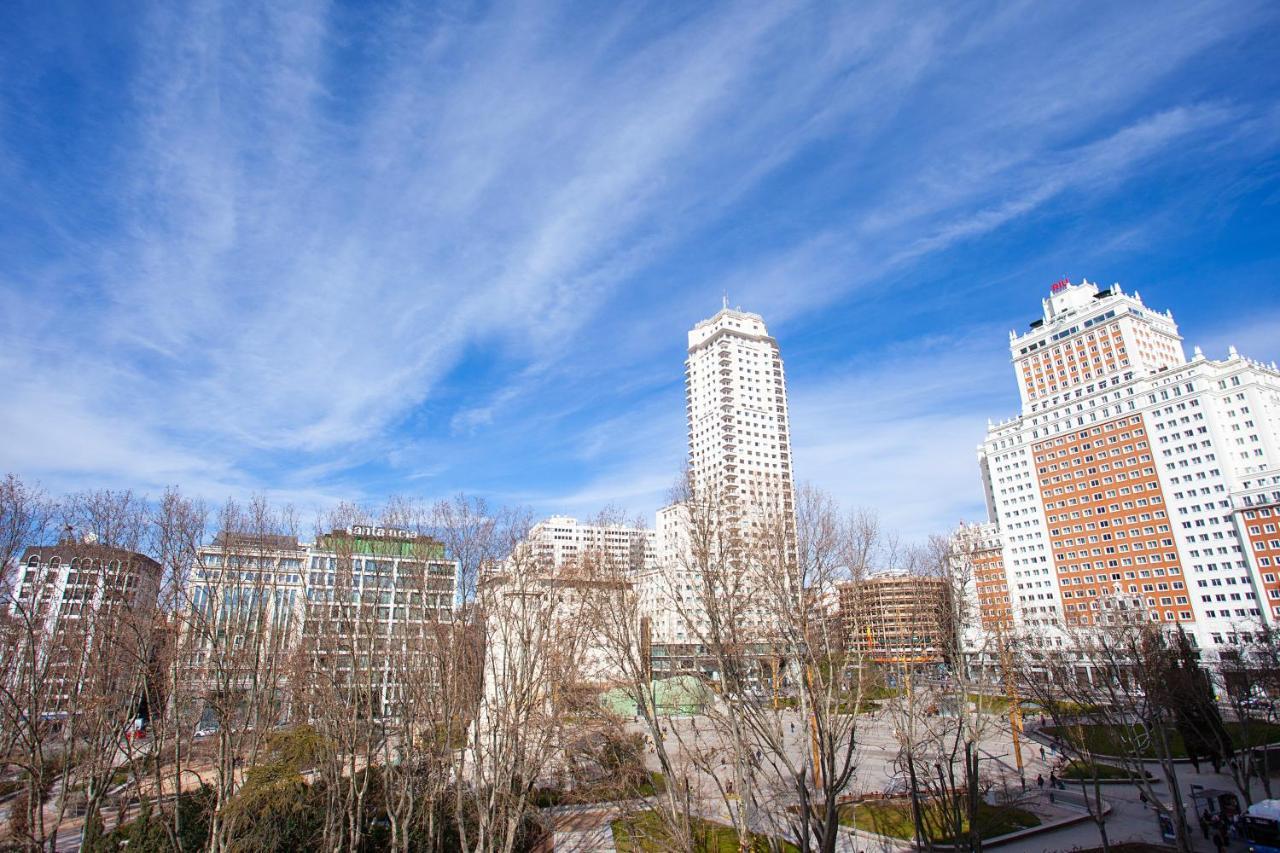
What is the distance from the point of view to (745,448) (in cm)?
12331

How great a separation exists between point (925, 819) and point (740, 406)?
332 ft

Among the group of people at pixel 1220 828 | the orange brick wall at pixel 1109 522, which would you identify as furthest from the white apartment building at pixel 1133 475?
the group of people at pixel 1220 828

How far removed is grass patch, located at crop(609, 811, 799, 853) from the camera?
21441 mm

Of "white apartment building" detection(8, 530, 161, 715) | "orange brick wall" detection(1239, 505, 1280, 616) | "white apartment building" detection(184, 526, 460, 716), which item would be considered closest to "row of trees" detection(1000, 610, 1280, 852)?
"white apartment building" detection(184, 526, 460, 716)

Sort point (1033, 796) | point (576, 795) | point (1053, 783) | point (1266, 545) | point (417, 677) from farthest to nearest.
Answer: point (1266, 545) < point (1053, 783) < point (1033, 796) < point (576, 795) < point (417, 677)

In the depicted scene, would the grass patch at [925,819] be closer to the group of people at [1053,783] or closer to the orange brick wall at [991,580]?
the group of people at [1053,783]

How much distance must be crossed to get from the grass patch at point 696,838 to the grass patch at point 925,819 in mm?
4566

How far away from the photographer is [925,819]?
88.1 ft

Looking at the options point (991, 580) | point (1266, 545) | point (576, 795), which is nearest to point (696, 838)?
point (576, 795)

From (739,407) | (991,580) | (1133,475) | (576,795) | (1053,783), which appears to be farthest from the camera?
(739,407)


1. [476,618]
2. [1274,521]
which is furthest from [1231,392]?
[476,618]

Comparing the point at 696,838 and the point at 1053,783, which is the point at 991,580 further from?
the point at 696,838

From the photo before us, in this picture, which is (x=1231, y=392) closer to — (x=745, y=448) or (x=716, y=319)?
(x=745, y=448)

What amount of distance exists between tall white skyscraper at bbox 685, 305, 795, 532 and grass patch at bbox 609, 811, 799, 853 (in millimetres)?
93038
